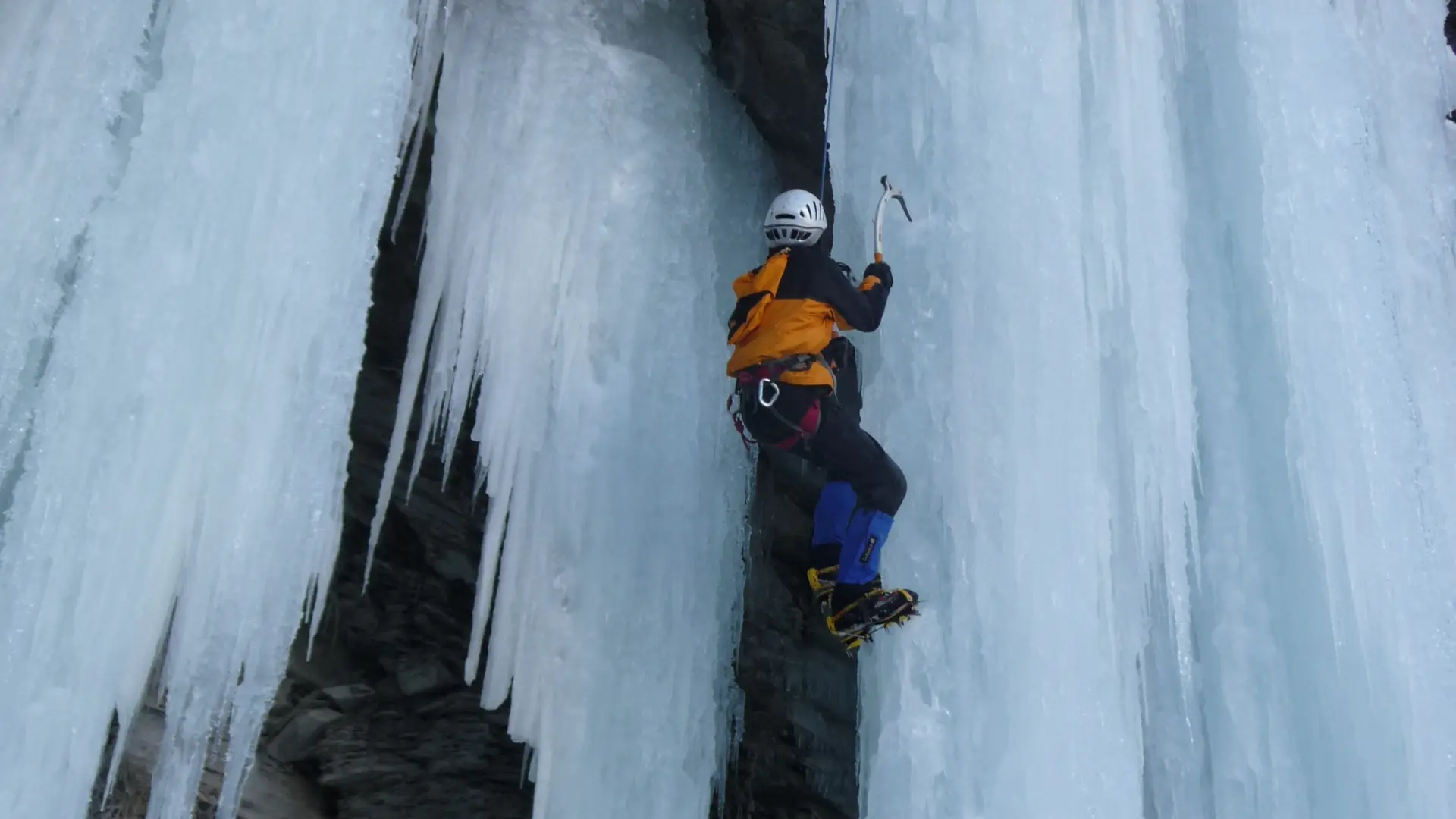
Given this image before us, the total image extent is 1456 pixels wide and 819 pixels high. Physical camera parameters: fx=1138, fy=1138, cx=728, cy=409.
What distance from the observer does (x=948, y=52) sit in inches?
167

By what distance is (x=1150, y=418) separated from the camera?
12.9ft

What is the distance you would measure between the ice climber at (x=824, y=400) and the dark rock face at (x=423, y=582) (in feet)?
3.95

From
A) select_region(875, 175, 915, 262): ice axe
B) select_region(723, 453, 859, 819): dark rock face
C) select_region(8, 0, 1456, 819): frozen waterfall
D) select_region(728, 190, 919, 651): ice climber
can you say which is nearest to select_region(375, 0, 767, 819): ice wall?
select_region(8, 0, 1456, 819): frozen waterfall

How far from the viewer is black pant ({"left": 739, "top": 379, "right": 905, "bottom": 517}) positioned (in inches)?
147

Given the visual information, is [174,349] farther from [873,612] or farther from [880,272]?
[873,612]

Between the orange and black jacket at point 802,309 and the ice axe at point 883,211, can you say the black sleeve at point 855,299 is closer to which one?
the orange and black jacket at point 802,309

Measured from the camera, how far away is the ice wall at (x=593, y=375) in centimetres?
470

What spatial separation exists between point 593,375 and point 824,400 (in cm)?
144

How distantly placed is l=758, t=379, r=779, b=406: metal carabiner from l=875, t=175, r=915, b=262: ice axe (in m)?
0.55

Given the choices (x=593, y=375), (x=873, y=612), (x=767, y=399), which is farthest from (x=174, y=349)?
(x=873, y=612)

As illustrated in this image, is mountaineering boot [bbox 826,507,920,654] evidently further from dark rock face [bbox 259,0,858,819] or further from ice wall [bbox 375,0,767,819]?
dark rock face [bbox 259,0,858,819]

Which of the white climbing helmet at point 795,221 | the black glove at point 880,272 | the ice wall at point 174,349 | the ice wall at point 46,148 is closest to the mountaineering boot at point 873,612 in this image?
the black glove at point 880,272

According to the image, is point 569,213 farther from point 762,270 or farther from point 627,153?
point 762,270

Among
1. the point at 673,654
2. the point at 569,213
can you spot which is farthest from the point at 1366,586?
the point at 569,213
